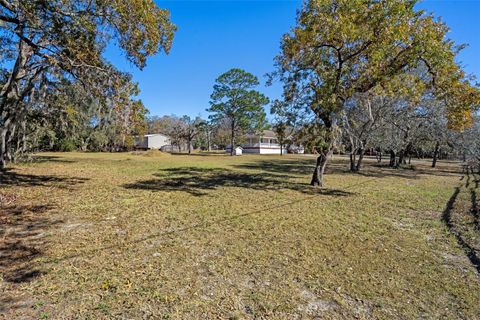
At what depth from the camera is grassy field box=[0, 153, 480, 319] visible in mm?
2592

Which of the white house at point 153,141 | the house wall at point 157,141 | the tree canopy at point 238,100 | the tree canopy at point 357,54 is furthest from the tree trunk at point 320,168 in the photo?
the house wall at point 157,141

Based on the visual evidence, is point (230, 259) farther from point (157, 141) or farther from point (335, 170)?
point (157, 141)

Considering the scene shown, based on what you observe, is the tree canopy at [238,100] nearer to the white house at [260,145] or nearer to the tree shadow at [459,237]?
the white house at [260,145]

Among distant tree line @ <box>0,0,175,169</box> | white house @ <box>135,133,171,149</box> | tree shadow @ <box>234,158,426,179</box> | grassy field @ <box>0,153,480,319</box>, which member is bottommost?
grassy field @ <box>0,153,480,319</box>

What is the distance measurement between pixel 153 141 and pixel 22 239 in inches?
1928

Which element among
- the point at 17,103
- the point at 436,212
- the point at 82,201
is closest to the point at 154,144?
the point at 17,103

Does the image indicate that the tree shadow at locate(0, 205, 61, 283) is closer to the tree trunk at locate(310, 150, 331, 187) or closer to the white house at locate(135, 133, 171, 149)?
the tree trunk at locate(310, 150, 331, 187)

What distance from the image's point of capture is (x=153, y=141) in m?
50.8

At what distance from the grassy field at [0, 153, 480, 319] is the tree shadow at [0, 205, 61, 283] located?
0.02 metres

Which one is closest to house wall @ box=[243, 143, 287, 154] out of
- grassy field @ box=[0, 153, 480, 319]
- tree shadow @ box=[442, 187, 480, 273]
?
tree shadow @ box=[442, 187, 480, 273]

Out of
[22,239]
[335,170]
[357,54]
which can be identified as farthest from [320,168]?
[22,239]

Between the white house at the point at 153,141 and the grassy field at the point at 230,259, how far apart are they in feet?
147

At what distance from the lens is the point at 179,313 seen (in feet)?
8.04

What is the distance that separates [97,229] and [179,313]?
297cm
